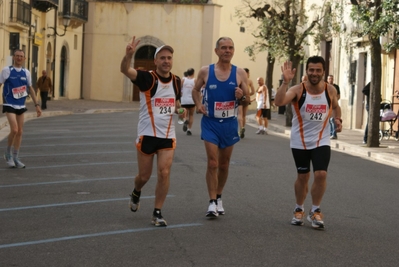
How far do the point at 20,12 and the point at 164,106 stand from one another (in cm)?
3519

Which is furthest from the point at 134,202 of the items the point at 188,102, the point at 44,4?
the point at 44,4

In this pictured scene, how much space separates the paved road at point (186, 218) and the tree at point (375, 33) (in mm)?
5208

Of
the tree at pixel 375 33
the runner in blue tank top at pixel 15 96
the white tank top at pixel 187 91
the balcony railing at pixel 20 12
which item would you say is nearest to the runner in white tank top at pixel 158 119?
the runner in blue tank top at pixel 15 96

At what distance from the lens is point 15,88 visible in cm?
1448

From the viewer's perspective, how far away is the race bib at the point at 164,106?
31.0 feet

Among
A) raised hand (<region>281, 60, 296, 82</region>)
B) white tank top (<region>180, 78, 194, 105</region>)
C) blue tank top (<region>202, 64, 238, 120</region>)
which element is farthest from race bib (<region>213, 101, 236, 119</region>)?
white tank top (<region>180, 78, 194, 105</region>)

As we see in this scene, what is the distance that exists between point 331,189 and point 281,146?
8.95m

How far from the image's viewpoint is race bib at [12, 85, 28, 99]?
14461 mm

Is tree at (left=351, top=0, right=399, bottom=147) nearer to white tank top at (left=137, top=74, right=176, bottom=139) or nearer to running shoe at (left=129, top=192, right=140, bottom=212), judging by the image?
white tank top at (left=137, top=74, right=176, bottom=139)

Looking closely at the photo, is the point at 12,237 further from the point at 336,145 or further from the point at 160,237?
the point at 336,145

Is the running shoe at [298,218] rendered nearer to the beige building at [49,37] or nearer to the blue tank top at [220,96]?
the blue tank top at [220,96]

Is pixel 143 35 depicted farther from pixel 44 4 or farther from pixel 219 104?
pixel 219 104

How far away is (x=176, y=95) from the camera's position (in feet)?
31.5

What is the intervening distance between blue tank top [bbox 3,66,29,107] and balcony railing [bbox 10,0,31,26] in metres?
28.5
